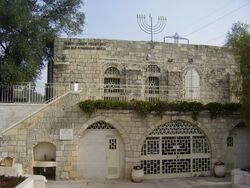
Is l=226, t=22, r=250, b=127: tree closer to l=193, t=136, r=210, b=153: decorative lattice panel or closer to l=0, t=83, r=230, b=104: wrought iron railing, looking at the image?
l=193, t=136, r=210, b=153: decorative lattice panel

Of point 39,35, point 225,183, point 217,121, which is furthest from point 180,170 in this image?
point 39,35

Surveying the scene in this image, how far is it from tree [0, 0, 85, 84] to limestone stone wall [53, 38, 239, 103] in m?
1.07

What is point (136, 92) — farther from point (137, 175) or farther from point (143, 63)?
point (137, 175)

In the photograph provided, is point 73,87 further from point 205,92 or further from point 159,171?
point 205,92

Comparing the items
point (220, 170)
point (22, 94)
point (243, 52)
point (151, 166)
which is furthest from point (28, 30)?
point (220, 170)

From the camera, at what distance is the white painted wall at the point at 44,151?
33.5 ft

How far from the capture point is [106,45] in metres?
13.9

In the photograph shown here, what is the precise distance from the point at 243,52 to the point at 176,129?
4.26m

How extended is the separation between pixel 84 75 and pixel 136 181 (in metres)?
6.38

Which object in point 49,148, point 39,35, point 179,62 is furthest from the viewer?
point 179,62

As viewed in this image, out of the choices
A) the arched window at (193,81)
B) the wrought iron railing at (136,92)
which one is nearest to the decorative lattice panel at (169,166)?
the wrought iron railing at (136,92)

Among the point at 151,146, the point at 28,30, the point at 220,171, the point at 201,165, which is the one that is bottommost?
the point at 220,171

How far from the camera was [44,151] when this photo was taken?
1029 centimetres

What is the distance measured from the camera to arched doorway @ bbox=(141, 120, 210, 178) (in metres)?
10.8
